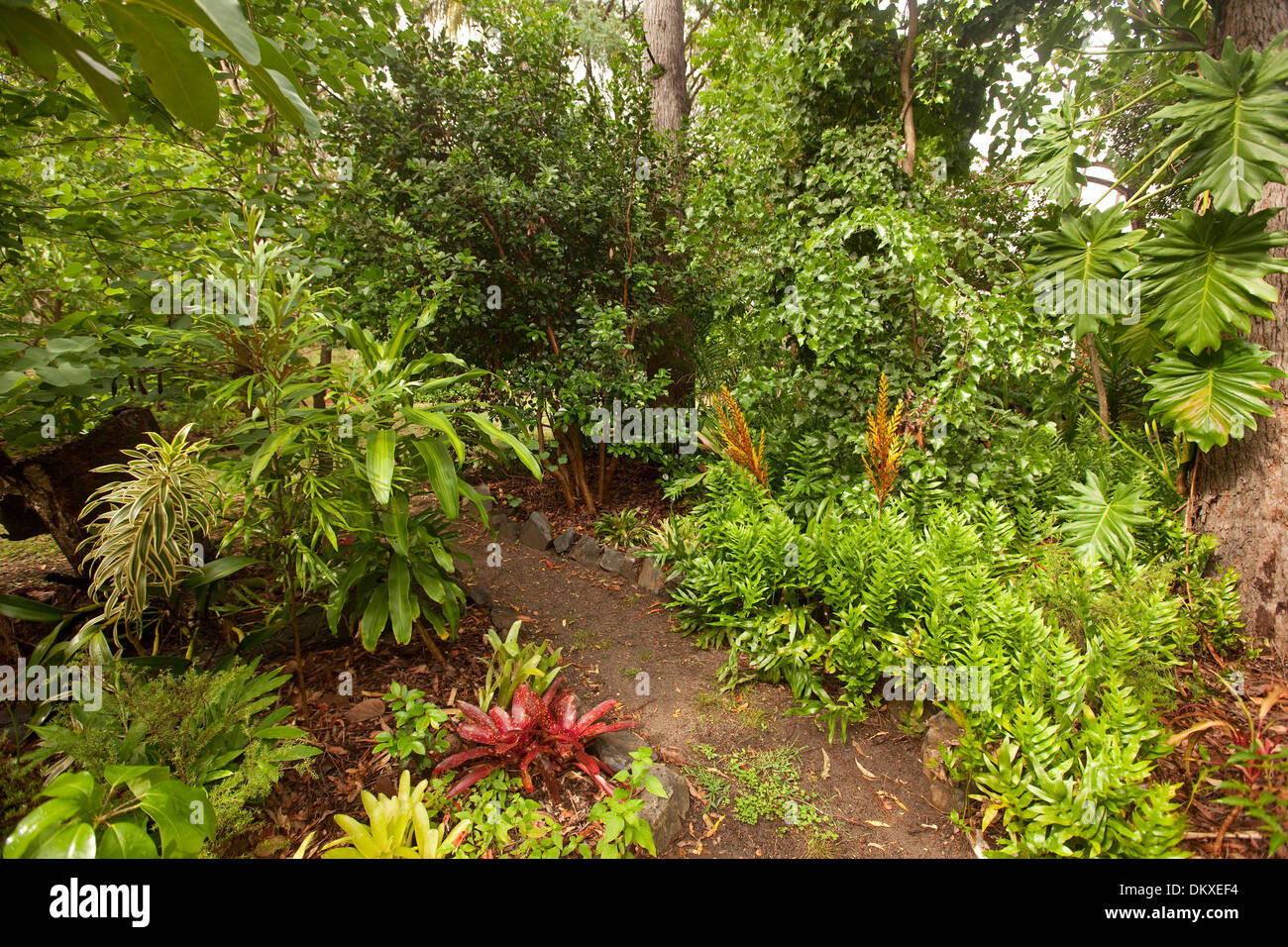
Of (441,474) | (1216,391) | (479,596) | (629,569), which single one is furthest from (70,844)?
(1216,391)

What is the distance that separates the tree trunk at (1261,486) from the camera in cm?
234

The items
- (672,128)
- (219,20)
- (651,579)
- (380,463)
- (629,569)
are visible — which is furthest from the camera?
(672,128)

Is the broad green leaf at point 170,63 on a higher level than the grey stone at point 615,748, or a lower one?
higher

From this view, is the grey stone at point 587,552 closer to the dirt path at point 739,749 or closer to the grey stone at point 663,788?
the dirt path at point 739,749

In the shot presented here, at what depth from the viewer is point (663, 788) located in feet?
6.47

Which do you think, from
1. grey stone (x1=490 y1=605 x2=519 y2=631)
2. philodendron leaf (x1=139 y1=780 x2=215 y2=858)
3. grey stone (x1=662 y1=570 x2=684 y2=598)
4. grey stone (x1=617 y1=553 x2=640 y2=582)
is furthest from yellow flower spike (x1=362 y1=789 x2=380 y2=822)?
grey stone (x1=617 y1=553 x2=640 y2=582)

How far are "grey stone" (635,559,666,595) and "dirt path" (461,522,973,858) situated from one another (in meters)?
0.18

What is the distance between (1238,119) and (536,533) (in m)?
4.18

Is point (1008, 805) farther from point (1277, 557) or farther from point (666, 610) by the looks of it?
point (666, 610)

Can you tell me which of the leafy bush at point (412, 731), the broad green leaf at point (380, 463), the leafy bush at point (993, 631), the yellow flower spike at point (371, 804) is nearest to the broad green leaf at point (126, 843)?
the yellow flower spike at point (371, 804)

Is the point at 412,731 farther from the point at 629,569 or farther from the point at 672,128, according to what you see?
the point at 672,128

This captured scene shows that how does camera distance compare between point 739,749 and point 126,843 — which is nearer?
point 126,843

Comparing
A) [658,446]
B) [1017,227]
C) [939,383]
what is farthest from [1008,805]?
[1017,227]

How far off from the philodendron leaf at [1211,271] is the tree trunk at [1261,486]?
0.23m
